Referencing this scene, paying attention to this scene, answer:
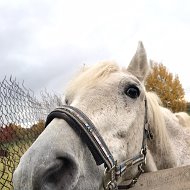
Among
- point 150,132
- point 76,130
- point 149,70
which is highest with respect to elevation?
point 149,70

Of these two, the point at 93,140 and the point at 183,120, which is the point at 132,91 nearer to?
the point at 93,140

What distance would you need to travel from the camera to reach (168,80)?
30578 millimetres

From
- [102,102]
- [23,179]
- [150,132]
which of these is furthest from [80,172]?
[150,132]

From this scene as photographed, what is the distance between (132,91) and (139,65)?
519 mm

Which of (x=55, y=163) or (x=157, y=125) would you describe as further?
(x=157, y=125)

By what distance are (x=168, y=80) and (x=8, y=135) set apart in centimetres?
2619

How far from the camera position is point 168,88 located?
93.5 feet

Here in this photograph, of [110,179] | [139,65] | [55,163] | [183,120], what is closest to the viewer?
[55,163]

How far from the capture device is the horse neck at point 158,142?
3.76 meters

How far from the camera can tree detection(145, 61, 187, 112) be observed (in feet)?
84.7

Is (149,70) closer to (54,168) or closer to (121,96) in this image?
(121,96)

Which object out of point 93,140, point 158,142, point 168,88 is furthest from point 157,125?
point 168,88

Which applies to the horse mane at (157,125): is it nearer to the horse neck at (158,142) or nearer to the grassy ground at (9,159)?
the horse neck at (158,142)

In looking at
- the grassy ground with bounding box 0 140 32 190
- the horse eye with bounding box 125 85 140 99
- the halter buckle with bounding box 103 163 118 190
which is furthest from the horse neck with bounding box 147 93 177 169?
the grassy ground with bounding box 0 140 32 190
